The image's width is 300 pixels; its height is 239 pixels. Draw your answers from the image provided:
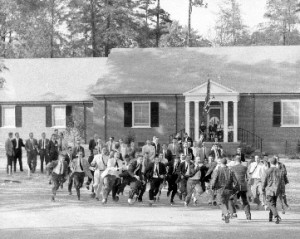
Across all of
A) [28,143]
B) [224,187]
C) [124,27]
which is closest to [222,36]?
[124,27]

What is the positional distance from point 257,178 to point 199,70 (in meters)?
18.6

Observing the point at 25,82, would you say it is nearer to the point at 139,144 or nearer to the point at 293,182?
the point at 139,144

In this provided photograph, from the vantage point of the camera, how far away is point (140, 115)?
33562 mm

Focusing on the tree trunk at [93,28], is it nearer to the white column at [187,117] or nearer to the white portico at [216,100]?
the white portico at [216,100]

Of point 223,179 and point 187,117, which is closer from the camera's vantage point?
point 223,179

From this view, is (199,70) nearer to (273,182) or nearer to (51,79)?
(51,79)

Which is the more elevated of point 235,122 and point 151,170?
point 235,122

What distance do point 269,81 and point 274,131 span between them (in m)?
2.80

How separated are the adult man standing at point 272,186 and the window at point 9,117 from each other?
88.4 feet

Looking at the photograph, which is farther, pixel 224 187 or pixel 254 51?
pixel 254 51

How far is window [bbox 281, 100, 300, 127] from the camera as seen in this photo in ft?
105

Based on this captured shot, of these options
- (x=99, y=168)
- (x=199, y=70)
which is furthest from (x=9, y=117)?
(x=99, y=168)

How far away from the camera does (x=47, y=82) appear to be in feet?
132

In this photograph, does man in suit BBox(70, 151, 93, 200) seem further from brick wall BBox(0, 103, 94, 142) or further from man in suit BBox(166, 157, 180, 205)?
brick wall BBox(0, 103, 94, 142)
